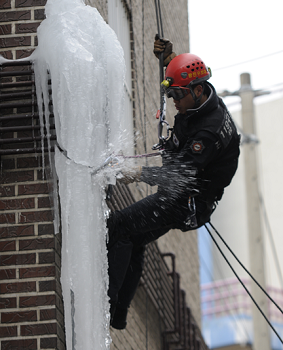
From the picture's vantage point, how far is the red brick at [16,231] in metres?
4.52

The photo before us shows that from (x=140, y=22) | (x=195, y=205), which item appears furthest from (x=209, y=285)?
(x=195, y=205)

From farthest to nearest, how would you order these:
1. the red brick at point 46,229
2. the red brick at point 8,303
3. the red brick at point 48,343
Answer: the red brick at point 46,229
the red brick at point 8,303
the red brick at point 48,343

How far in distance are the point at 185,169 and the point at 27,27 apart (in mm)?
1623

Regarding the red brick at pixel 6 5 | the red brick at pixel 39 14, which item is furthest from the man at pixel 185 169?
the red brick at pixel 6 5

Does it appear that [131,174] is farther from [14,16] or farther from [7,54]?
[14,16]

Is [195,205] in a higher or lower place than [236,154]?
lower

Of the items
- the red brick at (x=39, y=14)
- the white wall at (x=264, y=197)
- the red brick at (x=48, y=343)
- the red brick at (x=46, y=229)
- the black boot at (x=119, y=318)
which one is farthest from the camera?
the white wall at (x=264, y=197)

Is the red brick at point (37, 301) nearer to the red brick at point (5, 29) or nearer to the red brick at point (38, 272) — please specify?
the red brick at point (38, 272)

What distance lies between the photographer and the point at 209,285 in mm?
37188

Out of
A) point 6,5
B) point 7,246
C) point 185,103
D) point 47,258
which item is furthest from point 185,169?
point 6,5

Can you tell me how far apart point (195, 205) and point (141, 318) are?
2.52 metres

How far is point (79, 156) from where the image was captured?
4.60 metres

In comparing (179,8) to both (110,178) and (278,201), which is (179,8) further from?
(278,201)

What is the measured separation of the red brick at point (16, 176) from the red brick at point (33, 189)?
0.06 metres
